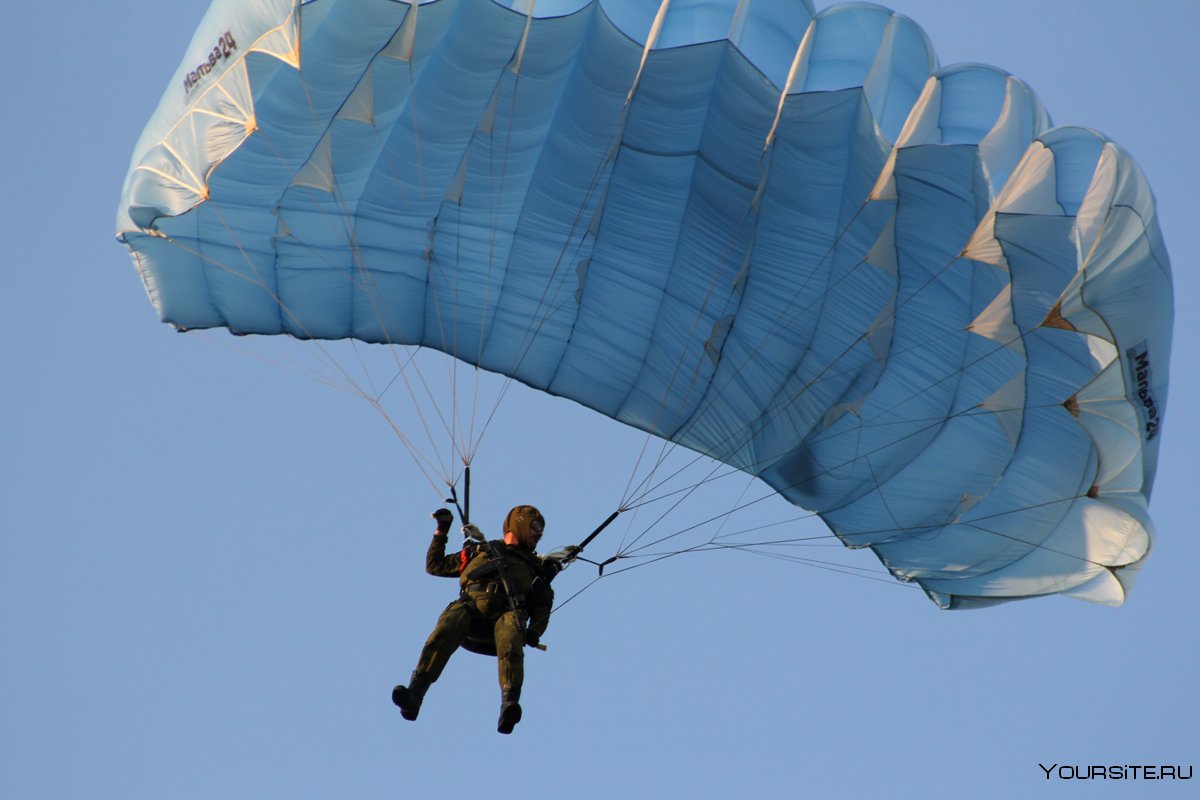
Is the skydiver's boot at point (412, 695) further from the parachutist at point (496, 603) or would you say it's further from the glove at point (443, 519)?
the glove at point (443, 519)

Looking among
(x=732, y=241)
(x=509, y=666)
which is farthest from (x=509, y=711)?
(x=732, y=241)

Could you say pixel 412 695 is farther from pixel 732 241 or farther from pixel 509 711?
pixel 732 241

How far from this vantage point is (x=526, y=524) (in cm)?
1298

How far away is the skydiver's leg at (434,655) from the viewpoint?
12000 mm

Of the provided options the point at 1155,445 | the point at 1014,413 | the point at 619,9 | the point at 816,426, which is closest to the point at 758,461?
the point at 816,426

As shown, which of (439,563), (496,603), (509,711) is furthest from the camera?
(439,563)

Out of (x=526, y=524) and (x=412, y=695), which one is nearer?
(x=412, y=695)

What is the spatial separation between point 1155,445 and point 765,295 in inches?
110

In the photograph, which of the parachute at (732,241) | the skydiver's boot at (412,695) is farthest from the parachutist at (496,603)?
the parachute at (732,241)

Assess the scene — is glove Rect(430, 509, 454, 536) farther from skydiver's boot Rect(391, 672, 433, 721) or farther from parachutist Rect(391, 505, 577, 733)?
skydiver's boot Rect(391, 672, 433, 721)

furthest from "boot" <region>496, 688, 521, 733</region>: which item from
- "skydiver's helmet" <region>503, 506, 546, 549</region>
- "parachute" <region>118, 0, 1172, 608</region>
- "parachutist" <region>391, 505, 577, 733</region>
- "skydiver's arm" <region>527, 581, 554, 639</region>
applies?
"parachute" <region>118, 0, 1172, 608</region>

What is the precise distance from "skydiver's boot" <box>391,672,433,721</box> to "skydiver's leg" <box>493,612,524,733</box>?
472mm

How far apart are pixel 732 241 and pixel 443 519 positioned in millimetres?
2681

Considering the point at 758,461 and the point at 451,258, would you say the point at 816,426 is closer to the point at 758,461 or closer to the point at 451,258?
the point at 758,461
